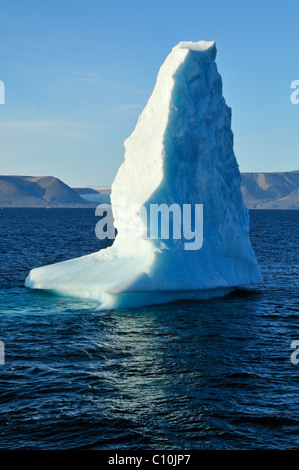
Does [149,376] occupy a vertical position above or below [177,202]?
below

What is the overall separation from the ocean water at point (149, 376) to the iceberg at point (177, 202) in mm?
1087

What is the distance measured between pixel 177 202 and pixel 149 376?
39.3 ft

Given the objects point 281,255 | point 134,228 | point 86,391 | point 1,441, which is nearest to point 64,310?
point 134,228

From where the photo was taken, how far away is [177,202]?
1036 inches

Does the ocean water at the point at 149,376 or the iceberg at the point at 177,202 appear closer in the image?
the ocean water at the point at 149,376

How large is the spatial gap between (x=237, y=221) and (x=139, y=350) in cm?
1230

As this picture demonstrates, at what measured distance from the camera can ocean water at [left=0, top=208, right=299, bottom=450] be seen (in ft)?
41.5

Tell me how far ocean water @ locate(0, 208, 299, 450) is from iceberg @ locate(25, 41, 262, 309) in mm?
1087

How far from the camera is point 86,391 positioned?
1499 cm

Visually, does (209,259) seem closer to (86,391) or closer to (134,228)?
(134,228)

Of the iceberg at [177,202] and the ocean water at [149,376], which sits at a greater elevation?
the iceberg at [177,202]

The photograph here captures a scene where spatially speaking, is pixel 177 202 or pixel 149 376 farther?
pixel 177 202

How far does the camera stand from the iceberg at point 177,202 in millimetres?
25016

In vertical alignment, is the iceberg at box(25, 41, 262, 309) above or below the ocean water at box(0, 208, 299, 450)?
above
